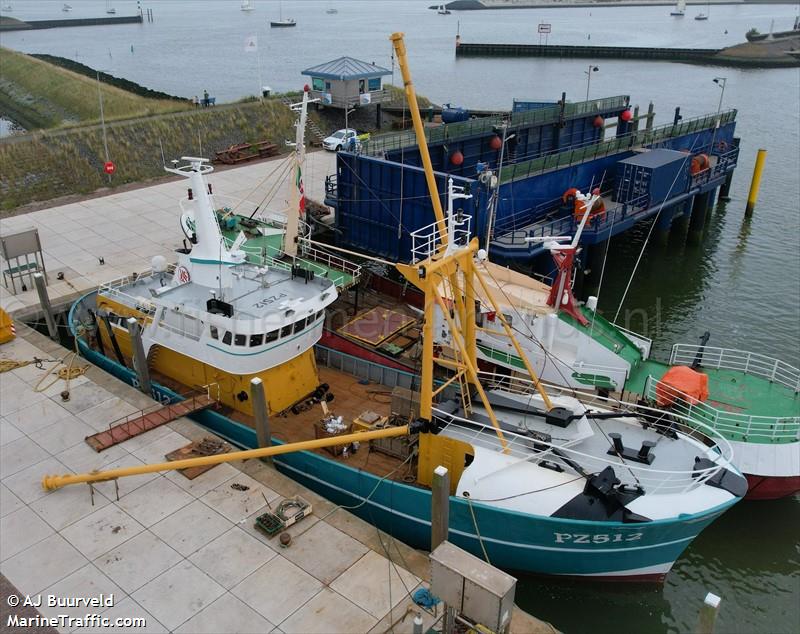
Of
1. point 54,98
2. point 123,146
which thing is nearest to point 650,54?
point 54,98

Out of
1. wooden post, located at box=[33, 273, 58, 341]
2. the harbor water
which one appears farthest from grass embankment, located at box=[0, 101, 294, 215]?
wooden post, located at box=[33, 273, 58, 341]

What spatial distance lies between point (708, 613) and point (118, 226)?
1216 inches

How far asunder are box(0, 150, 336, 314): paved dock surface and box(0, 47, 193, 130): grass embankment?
46.1 feet

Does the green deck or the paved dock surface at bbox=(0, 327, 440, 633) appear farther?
the green deck

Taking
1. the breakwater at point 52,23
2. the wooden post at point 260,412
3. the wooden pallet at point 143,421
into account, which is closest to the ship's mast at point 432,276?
the wooden post at point 260,412

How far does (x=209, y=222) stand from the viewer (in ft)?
60.1

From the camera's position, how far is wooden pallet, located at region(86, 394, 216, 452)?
53.7 ft

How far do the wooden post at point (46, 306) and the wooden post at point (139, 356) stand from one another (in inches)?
222

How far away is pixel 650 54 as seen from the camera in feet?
383

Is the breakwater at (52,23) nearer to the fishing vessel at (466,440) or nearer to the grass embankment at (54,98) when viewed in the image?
the grass embankment at (54,98)

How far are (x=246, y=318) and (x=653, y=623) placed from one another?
12342mm

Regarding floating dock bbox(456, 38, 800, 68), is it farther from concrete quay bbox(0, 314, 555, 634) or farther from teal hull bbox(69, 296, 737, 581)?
concrete quay bbox(0, 314, 555, 634)

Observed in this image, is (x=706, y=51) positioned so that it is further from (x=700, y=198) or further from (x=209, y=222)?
(x=209, y=222)

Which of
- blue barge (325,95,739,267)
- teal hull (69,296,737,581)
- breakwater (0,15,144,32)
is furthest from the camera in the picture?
breakwater (0,15,144,32)
